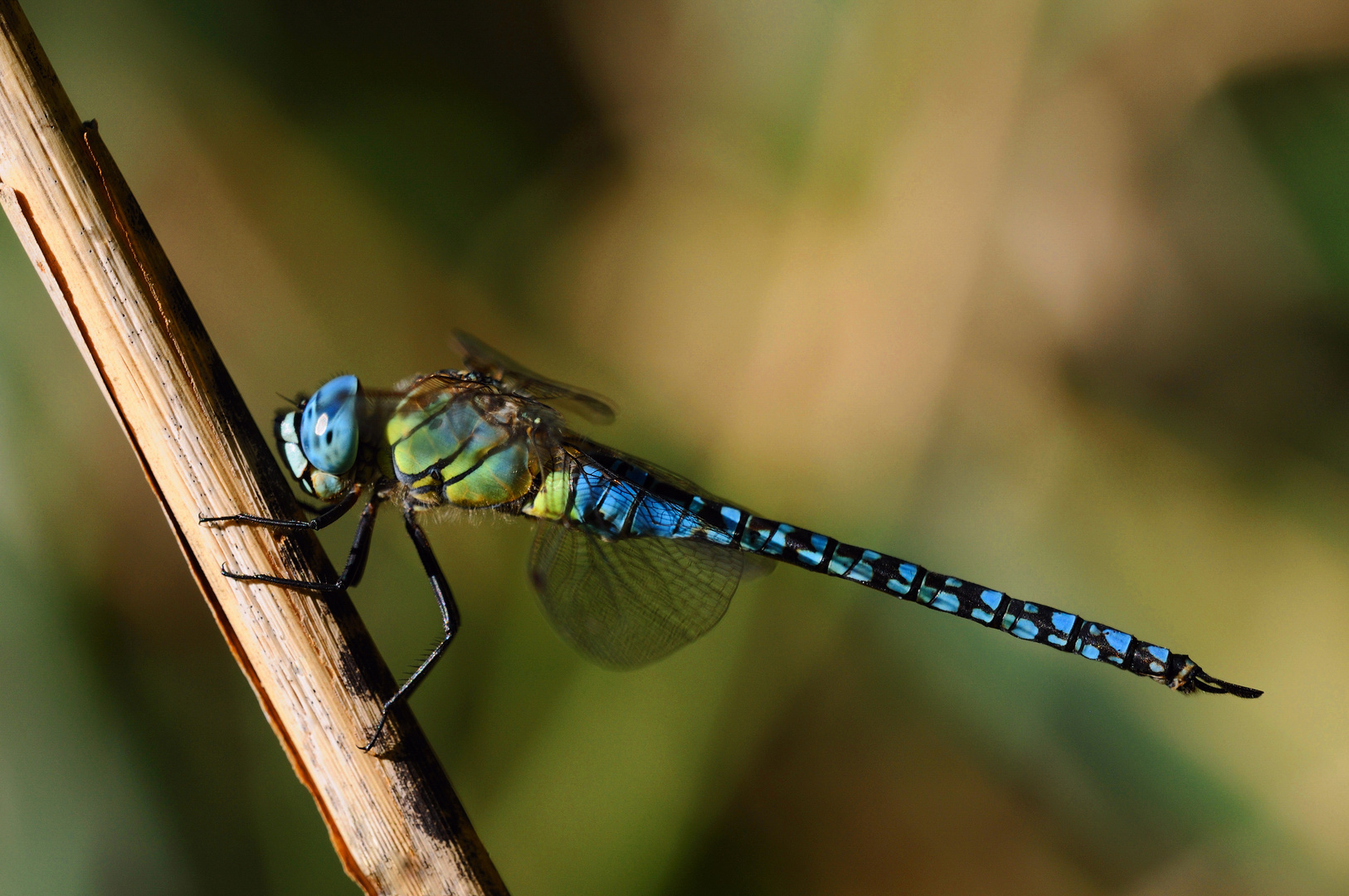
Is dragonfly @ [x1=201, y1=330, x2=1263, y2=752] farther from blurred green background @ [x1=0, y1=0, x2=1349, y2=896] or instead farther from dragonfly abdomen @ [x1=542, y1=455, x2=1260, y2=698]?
blurred green background @ [x1=0, y1=0, x2=1349, y2=896]

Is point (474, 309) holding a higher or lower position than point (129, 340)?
higher

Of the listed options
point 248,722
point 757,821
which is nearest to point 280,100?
point 248,722

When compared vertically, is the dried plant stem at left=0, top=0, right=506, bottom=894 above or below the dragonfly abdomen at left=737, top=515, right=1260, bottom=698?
below

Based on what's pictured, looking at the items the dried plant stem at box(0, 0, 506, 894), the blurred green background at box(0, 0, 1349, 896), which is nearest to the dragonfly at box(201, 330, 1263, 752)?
the blurred green background at box(0, 0, 1349, 896)

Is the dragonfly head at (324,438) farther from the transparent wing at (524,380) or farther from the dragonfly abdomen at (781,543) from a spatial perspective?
the dragonfly abdomen at (781,543)

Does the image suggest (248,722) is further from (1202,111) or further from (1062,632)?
(1202,111)

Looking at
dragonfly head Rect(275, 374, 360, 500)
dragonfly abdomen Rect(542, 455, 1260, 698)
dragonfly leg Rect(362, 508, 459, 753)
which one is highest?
dragonfly abdomen Rect(542, 455, 1260, 698)
